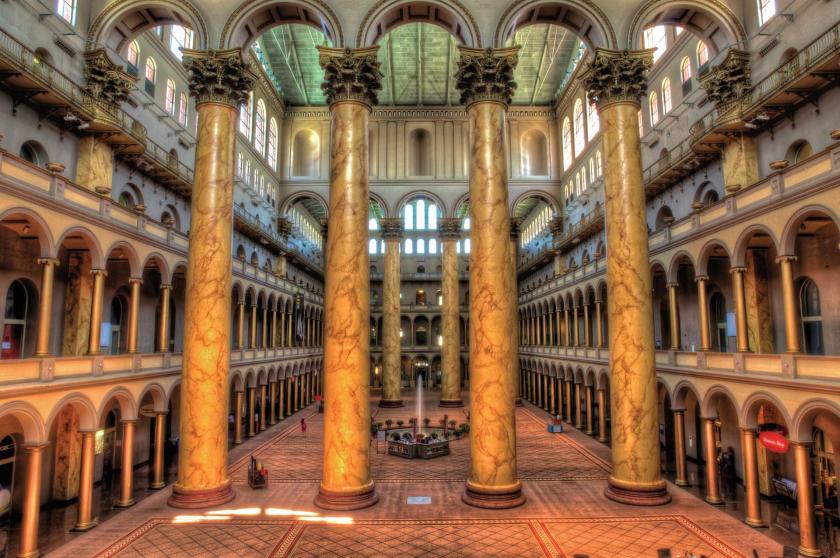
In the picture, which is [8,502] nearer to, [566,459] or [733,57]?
[566,459]

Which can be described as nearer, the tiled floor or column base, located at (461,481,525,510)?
the tiled floor

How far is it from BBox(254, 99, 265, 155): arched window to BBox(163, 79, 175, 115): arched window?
33.6 ft

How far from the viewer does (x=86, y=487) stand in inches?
562

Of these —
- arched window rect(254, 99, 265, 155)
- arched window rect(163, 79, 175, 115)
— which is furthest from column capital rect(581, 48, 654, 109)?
arched window rect(254, 99, 265, 155)

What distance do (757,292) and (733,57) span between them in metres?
7.85

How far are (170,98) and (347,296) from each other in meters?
17.4

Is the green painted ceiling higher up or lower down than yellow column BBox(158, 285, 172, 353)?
higher up

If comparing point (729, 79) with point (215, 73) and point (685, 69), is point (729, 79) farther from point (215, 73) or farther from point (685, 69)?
point (215, 73)

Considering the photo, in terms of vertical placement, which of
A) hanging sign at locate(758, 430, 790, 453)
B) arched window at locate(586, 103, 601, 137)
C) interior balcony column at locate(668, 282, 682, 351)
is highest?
arched window at locate(586, 103, 601, 137)

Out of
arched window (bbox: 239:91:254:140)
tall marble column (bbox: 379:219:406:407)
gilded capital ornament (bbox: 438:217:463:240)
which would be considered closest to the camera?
arched window (bbox: 239:91:254:140)

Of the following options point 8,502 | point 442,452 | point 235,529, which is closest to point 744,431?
point 442,452

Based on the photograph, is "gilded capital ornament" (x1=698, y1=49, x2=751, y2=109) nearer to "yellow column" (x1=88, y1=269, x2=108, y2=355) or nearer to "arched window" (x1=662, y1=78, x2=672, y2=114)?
"arched window" (x1=662, y1=78, x2=672, y2=114)

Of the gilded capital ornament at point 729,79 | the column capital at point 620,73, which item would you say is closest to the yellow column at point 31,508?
the column capital at point 620,73

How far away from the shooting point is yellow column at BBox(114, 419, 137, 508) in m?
15.9
